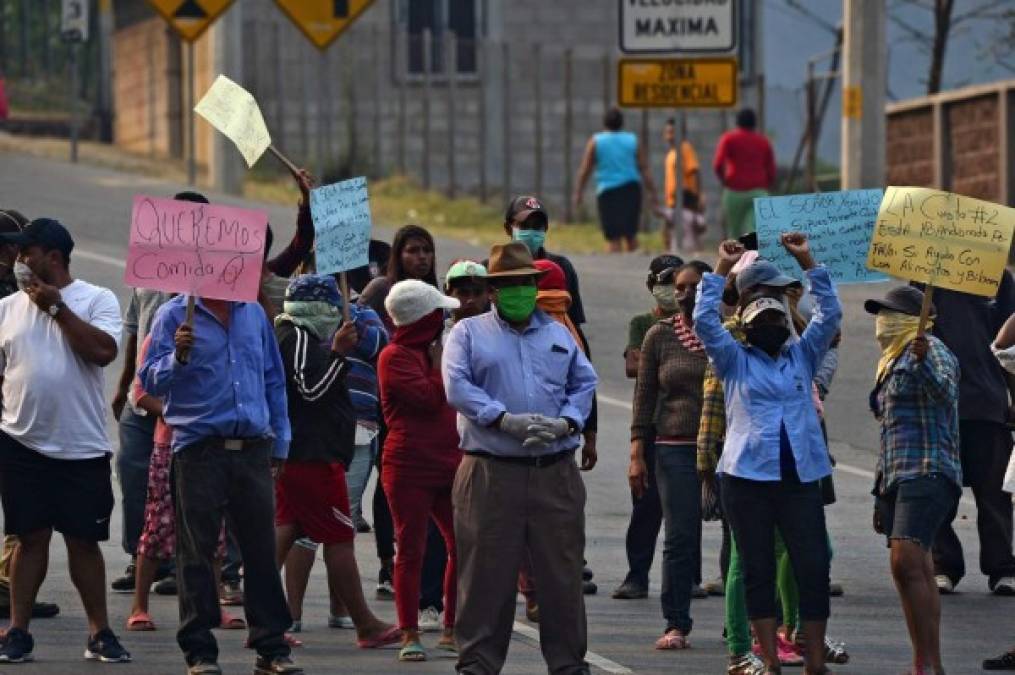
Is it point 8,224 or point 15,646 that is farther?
point 8,224

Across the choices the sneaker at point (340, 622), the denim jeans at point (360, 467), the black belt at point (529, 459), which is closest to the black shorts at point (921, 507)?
the black belt at point (529, 459)

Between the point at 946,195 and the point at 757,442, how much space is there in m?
1.41

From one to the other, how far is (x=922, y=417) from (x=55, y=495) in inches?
145

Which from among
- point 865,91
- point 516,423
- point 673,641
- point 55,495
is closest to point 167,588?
point 55,495

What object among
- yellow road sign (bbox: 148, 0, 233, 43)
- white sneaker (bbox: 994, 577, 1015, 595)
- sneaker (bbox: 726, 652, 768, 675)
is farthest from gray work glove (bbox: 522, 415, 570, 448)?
yellow road sign (bbox: 148, 0, 233, 43)

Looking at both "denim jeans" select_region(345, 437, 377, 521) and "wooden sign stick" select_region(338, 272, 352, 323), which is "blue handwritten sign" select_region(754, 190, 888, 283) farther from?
"denim jeans" select_region(345, 437, 377, 521)

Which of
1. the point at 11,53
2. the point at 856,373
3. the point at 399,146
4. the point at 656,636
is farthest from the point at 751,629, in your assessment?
the point at 11,53

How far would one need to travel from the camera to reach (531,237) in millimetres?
13648

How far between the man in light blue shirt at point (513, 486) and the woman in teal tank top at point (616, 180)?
16073 millimetres

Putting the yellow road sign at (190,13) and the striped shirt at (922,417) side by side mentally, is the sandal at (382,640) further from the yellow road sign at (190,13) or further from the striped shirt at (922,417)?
the yellow road sign at (190,13)

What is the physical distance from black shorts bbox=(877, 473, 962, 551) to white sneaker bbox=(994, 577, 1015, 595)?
245cm

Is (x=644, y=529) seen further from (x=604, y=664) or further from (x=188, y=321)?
(x=188, y=321)

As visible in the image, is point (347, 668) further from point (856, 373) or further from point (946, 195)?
point (856, 373)

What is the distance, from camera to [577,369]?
37.2ft
